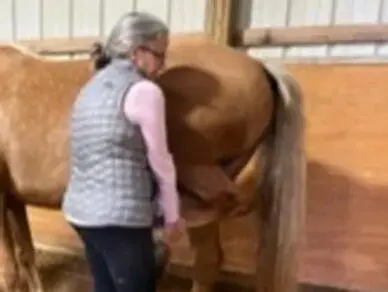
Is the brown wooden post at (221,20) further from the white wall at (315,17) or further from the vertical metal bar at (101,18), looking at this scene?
the vertical metal bar at (101,18)

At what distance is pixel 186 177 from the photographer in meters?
2.18

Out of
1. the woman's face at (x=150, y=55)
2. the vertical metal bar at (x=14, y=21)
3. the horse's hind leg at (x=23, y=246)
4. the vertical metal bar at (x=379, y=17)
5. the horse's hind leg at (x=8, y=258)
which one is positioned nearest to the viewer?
the woman's face at (x=150, y=55)

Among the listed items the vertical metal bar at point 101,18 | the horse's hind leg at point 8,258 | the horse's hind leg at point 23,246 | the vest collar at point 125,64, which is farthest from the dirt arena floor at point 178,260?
the vest collar at point 125,64

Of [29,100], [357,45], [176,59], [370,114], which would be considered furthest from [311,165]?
[29,100]

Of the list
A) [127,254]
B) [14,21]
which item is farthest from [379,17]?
[14,21]

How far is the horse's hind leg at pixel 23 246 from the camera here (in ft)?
9.16

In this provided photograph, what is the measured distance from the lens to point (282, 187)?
90.0 inches

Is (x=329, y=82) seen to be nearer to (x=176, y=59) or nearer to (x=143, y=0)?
(x=176, y=59)

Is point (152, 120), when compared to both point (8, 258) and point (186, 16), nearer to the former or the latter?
point (8, 258)

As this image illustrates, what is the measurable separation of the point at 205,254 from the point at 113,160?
91 centimetres

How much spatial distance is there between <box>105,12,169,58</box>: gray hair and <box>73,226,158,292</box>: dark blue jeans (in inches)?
16.9

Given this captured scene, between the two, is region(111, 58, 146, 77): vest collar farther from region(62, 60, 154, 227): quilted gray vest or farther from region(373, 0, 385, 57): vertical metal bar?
region(373, 0, 385, 57): vertical metal bar

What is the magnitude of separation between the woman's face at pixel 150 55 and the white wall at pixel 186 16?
118 cm

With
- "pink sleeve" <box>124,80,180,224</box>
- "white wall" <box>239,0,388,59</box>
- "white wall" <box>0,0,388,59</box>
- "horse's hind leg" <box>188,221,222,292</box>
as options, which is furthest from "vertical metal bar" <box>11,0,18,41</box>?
"pink sleeve" <box>124,80,180,224</box>
